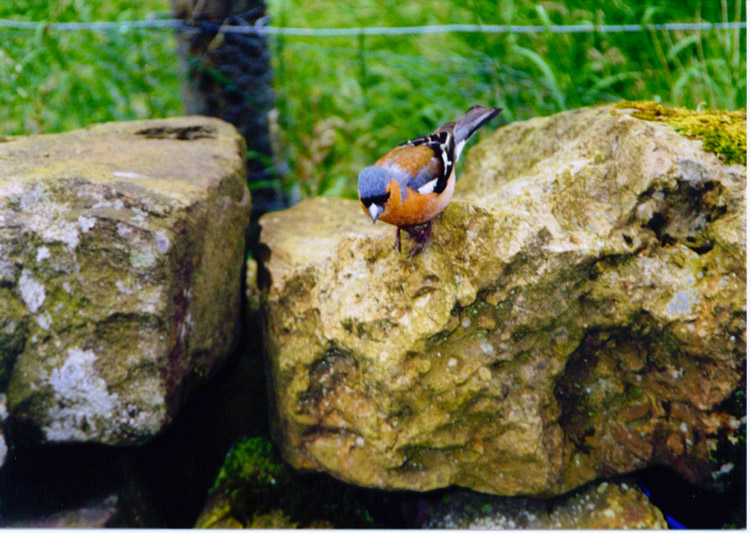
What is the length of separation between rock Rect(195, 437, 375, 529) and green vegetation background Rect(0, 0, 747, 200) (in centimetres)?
248

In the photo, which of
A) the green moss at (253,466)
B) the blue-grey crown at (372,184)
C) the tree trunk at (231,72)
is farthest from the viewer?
the tree trunk at (231,72)

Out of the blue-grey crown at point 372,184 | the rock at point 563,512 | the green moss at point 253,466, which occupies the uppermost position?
the blue-grey crown at point 372,184

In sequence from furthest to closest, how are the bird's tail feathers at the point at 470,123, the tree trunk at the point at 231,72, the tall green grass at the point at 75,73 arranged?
the tall green grass at the point at 75,73 → the tree trunk at the point at 231,72 → the bird's tail feathers at the point at 470,123

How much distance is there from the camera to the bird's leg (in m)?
2.43

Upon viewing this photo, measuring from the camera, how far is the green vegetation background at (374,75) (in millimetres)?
4398

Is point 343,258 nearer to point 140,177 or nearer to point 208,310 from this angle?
point 208,310

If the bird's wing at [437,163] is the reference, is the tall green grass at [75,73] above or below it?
above

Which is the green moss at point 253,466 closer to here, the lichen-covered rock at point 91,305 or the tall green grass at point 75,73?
the lichen-covered rock at point 91,305

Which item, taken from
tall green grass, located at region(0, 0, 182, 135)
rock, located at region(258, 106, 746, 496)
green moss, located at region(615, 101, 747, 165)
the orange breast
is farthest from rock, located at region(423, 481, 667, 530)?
tall green grass, located at region(0, 0, 182, 135)

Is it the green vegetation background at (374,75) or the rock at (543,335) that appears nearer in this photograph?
the rock at (543,335)

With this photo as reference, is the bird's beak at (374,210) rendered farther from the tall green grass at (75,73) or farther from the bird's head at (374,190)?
the tall green grass at (75,73)

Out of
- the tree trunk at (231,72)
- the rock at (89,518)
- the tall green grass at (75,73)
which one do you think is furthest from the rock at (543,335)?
the tall green grass at (75,73)

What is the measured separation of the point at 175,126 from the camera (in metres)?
3.55

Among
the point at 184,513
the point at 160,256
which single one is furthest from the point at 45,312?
the point at 184,513
